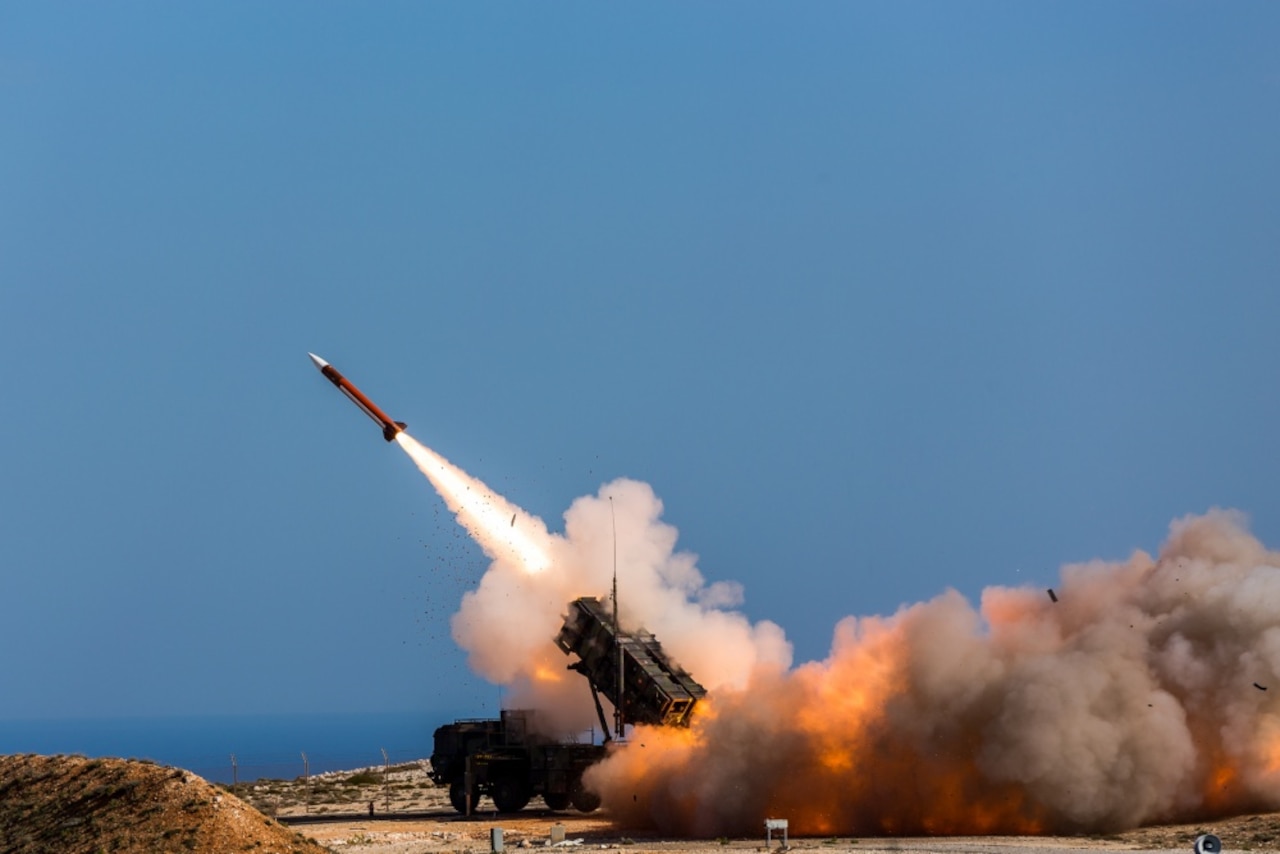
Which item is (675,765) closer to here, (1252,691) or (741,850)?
(741,850)

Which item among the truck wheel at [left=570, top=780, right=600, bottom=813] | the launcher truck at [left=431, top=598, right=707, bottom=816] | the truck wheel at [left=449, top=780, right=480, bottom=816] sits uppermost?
the launcher truck at [left=431, top=598, right=707, bottom=816]

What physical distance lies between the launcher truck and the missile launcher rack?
0.9 inches

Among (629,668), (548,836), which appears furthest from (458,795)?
(548,836)

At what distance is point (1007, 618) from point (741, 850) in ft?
30.2

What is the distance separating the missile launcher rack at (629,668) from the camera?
4334 centimetres

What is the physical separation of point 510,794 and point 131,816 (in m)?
14.3

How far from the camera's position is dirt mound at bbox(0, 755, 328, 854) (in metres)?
31.9

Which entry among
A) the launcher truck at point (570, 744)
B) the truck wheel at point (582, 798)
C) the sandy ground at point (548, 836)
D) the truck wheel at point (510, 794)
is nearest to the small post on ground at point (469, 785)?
the launcher truck at point (570, 744)

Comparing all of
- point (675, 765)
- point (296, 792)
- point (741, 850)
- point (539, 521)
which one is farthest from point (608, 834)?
point (296, 792)

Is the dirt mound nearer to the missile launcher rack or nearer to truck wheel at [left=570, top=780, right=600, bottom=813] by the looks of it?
the missile launcher rack

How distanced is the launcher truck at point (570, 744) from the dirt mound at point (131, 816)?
11.3 metres

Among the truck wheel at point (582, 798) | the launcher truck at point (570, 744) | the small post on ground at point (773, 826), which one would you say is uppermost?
the launcher truck at point (570, 744)

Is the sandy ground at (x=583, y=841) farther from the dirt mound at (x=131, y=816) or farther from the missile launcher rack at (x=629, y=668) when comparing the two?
the dirt mound at (x=131, y=816)

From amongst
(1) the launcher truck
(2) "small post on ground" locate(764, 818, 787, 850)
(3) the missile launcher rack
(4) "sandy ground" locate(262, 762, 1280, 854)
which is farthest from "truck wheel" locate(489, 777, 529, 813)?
(2) "small post on ground" locate(764, 818, 787, 850)
